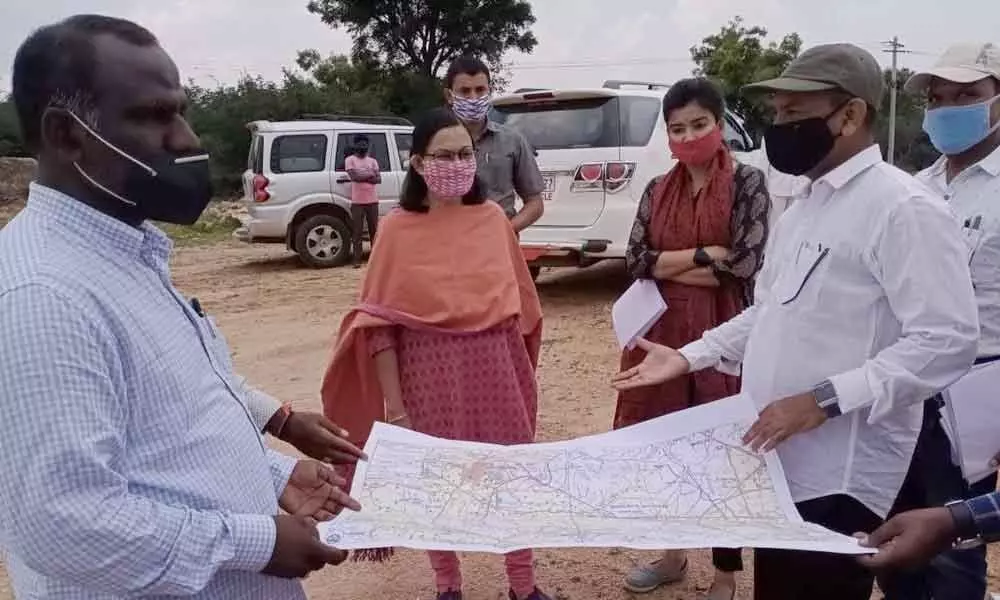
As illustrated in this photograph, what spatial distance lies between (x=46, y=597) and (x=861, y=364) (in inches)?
64.3

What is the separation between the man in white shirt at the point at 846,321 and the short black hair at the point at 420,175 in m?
1.23

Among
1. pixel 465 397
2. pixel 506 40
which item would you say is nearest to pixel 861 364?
pixel 465 397

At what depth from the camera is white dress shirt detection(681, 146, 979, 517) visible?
1833 millimetres

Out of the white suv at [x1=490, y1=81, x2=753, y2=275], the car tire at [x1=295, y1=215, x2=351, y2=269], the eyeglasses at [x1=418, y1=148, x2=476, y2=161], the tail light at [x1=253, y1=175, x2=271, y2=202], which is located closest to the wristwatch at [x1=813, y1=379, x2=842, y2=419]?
the eyeglasses at [x1=418, y1=148, x2=476, y2=161]

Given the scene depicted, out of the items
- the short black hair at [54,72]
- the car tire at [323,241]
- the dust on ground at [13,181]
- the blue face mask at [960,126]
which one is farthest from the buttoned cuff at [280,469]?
the dust on ground at [13,181]

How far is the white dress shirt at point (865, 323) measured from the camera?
1833 millimetres

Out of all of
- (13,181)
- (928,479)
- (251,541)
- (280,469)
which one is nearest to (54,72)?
(251,541)

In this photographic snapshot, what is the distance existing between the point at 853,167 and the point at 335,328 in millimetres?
6557

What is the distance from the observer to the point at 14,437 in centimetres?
120

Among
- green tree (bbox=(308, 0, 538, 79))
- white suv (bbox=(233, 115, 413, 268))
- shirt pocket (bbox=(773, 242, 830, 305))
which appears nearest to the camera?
shirt pocket (bbox=(773, 242, 830, 305))

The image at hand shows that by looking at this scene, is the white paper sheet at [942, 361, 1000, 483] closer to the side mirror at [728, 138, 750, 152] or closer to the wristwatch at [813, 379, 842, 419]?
the wristwatch at [813, 379, 842, 419]

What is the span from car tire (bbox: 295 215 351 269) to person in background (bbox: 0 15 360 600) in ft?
34.0

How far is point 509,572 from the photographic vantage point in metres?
3.25

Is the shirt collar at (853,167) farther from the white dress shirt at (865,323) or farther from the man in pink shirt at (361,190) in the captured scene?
the man in pink shirt at (361,190)
